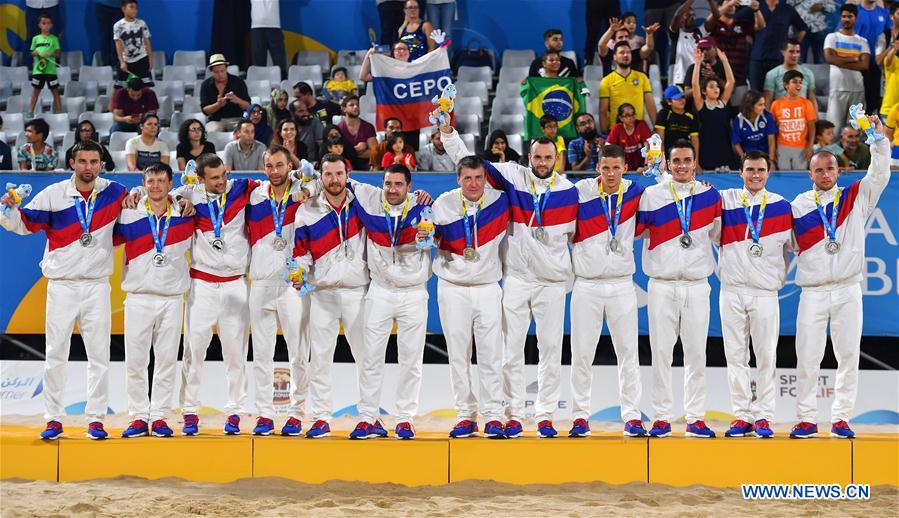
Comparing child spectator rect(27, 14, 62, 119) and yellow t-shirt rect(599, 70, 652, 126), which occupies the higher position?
child spectator rect(27, 14, 62, 119)

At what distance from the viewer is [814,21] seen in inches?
546

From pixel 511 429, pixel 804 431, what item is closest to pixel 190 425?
pixel 511 429

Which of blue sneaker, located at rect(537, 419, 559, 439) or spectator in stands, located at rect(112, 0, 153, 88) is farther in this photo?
spectator in stands, located at rect(112, 0, 153, 88)

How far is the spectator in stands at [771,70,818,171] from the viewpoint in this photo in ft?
36.3

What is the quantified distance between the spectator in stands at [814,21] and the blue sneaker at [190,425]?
9162mm

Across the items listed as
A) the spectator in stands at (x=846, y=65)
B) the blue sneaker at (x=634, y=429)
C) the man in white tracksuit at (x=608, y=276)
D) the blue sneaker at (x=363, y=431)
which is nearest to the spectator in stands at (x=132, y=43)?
the blue sneaker at (x=363, y=431)

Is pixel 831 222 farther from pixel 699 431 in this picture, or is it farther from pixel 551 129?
pixel 551 129

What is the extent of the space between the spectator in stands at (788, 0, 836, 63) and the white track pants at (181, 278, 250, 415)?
28.5 ft

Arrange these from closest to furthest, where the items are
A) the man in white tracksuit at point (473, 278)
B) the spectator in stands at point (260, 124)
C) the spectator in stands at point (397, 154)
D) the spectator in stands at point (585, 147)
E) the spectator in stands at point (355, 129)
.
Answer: the man in white tracksuit at point (473, 278), the spectator in stands at point (397, 154), the spectator in stands at point (585, 147), the spectator in stands at point (355, 129), the spectator in stands at point (260, 124)

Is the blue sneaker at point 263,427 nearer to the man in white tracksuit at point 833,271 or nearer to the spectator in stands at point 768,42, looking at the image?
the man in white tracksuit at point 833,271

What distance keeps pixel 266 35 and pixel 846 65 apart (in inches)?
278

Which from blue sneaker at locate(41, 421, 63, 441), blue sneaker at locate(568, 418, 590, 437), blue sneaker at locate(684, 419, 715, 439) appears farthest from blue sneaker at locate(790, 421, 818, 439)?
blue sneaker at locate(41, 421, 63, 441)

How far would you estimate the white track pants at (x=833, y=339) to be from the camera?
7926 mm

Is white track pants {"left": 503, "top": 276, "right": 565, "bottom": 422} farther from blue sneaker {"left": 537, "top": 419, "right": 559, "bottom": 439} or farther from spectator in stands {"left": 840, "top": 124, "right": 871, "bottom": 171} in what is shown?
spectator in stands {"left": 840, "top": 124, "right": 871, "bottom": 171}
